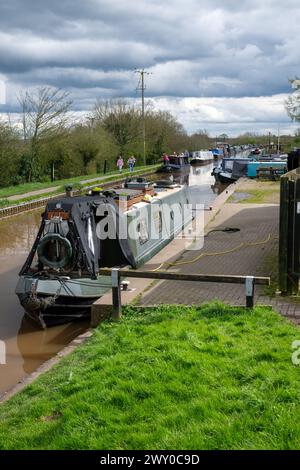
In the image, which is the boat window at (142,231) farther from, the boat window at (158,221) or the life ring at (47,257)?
the life ring at (47,257)

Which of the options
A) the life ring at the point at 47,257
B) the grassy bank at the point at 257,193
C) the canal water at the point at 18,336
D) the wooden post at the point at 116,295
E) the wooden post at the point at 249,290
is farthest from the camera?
the grassy bank at the point at 257,193

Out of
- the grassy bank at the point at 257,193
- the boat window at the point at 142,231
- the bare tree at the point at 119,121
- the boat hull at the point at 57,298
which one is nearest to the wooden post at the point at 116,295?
the boat hull at the point at 57,298

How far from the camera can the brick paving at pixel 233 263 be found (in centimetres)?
742

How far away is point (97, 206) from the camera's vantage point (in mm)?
9828

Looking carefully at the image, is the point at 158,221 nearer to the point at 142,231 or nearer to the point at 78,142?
the point at 142,231

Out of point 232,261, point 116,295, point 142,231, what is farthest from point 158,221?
point 116,295

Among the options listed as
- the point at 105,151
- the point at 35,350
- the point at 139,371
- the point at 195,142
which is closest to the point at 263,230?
the point at 35,350

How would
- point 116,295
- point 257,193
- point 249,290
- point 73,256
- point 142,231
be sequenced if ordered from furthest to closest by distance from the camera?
point 257,193 < point 142,231 < point 73,256 < point 116,295 < point 249,290

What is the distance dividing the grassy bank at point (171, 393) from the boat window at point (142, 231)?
493 centimetres

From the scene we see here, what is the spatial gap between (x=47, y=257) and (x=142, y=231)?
107 inches

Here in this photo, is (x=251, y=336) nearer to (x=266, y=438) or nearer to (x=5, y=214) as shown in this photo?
(x=266, y=438)

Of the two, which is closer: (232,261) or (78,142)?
(232,261)

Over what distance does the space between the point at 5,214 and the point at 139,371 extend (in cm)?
1630

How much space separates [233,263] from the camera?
10008mm
